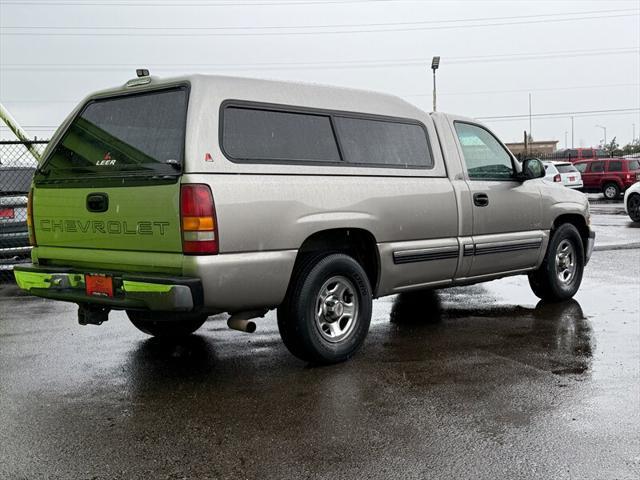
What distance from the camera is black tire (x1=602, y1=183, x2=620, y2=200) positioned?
97.7 ft

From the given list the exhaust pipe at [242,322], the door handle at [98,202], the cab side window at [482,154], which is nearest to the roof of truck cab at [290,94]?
the cab side window at [482,154]

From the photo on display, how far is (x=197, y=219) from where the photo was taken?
15.0ft

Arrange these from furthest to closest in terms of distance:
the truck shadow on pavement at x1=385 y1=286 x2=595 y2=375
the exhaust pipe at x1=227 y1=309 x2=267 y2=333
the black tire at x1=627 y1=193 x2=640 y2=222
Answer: the black tire at x1=627 y1=193 x2=640 y2=222, the truck shadow on pavement at x1=385 y1=286 x2=595 y2=375, the exhaust pipe at x1=227 y1=309 x2=267 y2=333

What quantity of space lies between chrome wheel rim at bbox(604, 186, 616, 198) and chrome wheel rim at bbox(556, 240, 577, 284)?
931 inches

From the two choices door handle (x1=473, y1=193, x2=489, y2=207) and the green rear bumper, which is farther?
door handle (x1=473, y1=193, x2=489, y2=207)

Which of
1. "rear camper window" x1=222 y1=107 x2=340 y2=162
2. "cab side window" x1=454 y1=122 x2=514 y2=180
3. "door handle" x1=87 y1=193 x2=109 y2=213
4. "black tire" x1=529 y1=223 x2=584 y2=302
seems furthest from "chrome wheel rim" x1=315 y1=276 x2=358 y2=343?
"black tire" x1=529 y1=223 x2=584 y2=302

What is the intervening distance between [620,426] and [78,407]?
3.17 metres

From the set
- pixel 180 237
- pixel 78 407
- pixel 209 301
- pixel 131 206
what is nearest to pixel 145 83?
pixel 131 206

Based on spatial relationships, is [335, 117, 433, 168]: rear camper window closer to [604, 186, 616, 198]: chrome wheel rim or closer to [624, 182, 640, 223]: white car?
[624, 182, 640, 223]: white car

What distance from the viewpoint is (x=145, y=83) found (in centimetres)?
522

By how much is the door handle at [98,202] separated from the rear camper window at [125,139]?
161 mm

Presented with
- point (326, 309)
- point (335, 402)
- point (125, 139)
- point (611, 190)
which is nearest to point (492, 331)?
point (326, 309)

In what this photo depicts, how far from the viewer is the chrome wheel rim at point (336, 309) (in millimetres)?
5441

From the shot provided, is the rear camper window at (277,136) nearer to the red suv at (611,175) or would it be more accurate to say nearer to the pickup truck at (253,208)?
the pickup truck at (253,208)
